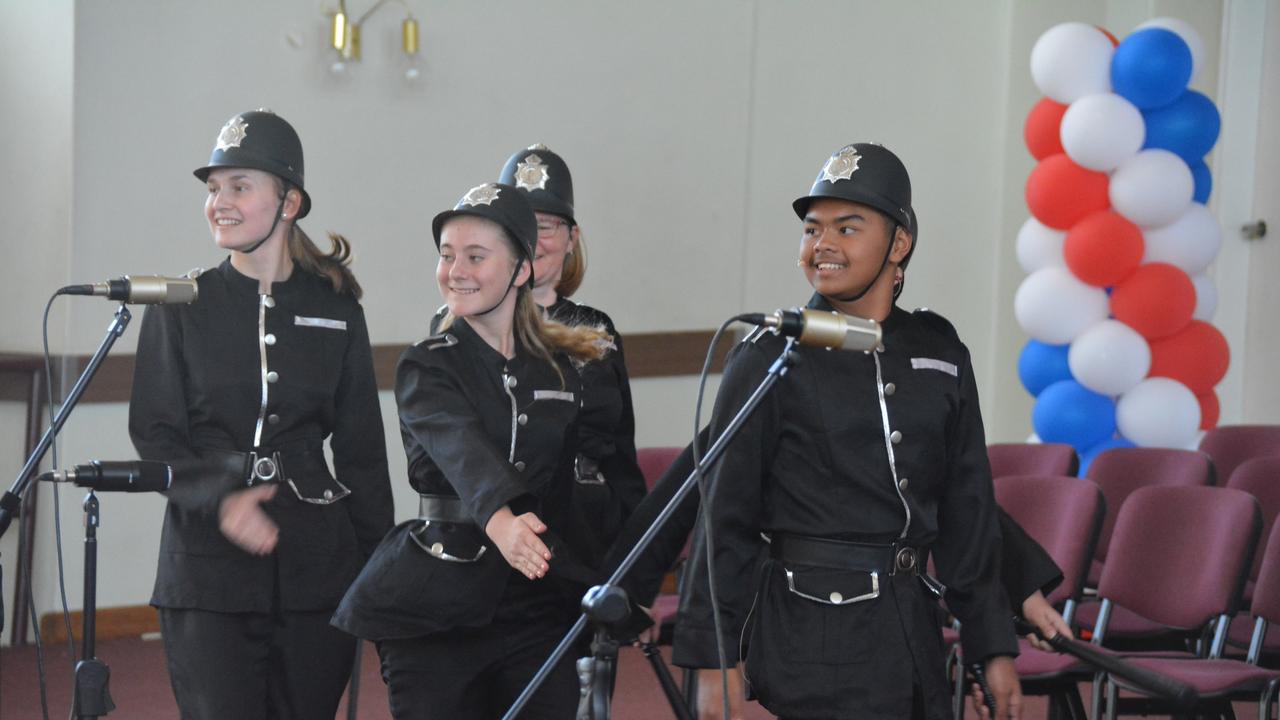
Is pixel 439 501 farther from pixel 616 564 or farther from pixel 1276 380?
pixel 1276 380

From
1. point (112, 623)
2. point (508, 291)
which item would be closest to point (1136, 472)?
point (508, 291)

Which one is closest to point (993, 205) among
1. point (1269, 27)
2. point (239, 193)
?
point (1269, 27)

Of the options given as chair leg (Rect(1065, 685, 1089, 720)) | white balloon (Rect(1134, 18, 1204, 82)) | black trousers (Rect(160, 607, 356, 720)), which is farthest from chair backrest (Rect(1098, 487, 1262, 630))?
white balloon (Rect(1134, 18, 1204, 82))

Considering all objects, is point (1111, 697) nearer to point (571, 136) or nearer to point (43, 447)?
point (43, 447)

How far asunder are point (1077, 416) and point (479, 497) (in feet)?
14.9

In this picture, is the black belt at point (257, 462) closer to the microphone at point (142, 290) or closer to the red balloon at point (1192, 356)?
the microphone at point (142, 290)

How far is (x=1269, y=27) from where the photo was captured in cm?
775

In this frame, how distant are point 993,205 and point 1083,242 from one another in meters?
1.99

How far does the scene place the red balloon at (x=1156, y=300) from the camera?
20.9 ft

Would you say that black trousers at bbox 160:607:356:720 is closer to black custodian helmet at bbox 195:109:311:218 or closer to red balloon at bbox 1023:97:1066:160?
black custodian helmet at bbox 195:109:311:218

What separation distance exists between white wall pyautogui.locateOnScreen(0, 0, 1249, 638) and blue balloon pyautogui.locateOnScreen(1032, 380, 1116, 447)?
1.69m

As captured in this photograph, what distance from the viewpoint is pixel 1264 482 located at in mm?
5172

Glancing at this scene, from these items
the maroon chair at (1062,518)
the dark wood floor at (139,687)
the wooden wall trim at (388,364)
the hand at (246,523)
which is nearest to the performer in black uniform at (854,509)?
the hand at (246,523)

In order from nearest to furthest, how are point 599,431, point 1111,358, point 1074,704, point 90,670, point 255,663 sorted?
point 90,670 < point 255,663 < point 599,431 < point 1074,704 < point 1111,358
